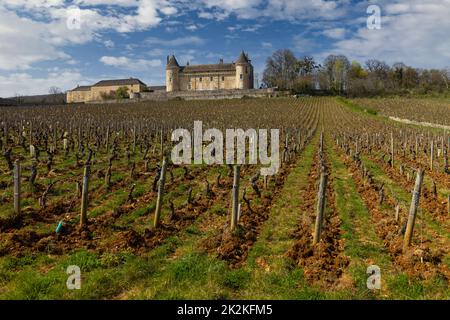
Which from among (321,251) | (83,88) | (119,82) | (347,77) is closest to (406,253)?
(321,251)

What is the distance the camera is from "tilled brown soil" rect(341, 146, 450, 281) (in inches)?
243

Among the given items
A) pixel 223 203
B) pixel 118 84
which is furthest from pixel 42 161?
pixel 118 84

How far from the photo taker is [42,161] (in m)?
15.8

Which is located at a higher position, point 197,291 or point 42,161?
point 42,161

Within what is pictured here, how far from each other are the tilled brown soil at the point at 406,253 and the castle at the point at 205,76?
96.3m

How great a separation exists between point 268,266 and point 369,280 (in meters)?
1.65

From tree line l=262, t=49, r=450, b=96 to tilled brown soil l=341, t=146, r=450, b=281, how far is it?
81265mm

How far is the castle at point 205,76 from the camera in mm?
104562

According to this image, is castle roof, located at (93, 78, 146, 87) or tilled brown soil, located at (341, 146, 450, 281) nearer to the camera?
tilled brown soil, located at (341, 146, 450, 281)

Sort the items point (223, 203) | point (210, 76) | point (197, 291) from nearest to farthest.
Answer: point (197, 291) → point (223, 203) → point (210, 76)

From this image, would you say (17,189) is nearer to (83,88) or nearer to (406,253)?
(406,253)

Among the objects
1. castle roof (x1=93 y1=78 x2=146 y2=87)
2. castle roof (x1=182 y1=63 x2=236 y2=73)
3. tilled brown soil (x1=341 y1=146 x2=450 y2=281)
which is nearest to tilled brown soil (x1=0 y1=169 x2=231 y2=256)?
tilled brown soil (x1=341 y1=146 x2=450 y2=281)

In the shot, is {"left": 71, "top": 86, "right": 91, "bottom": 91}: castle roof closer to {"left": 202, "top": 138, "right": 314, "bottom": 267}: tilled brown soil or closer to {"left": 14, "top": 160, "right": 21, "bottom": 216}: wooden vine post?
{"left": 14, "top": 160, "right": 21, "bottom": 216}: wooden vine post

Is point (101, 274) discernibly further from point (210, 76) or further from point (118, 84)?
point (118, 84)
